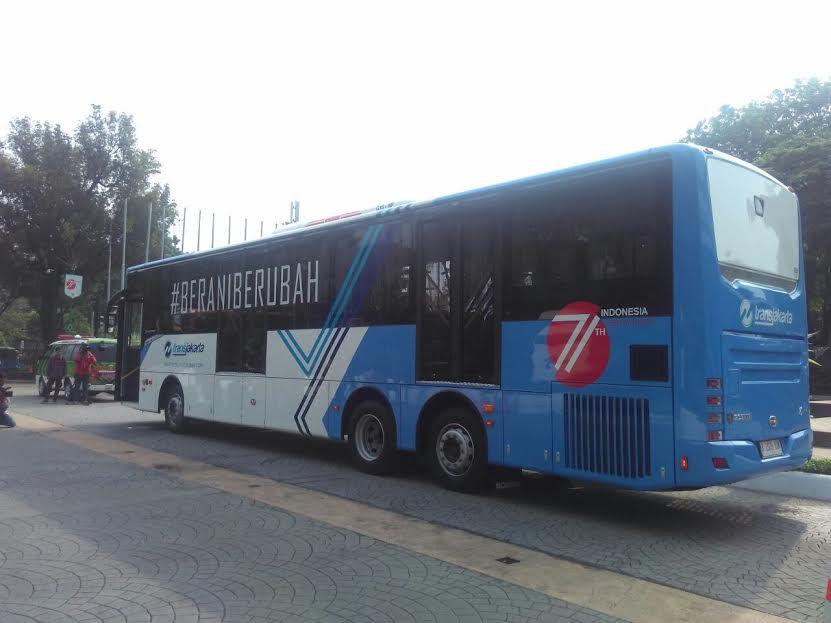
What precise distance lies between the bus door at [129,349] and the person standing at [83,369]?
18.4 ft

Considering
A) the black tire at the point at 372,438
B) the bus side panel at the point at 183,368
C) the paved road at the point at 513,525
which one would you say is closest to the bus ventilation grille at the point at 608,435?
the paved road at the point at 513,525

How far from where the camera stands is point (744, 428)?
638cm

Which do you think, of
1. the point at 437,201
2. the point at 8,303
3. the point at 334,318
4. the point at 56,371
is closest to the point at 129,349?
the point at 334,318

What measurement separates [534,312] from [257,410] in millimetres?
5949

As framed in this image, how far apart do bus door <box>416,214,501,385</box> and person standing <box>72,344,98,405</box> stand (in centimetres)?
1531

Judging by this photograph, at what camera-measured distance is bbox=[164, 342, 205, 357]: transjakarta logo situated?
1318cm

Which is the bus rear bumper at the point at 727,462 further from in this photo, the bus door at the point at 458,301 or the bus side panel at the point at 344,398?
the bus side panel at the point at 344,398

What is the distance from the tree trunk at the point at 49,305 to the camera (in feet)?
119

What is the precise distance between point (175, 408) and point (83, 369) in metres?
8.33

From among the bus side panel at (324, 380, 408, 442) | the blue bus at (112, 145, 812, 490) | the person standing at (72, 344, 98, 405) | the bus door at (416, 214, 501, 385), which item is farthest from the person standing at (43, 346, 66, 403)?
the bus door at (416, 214, 501, 385)

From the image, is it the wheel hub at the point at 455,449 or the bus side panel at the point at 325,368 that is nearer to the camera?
the wheel hub at the point at 455,449

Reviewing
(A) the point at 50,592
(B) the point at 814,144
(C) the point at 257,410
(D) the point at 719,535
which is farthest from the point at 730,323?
(B) the point at 814,144

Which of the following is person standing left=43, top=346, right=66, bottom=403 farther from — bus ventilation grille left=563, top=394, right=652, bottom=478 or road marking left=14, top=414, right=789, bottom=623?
bus ventilation grille left=563, top=394, right=652, bottom=478

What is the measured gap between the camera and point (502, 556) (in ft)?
18.7
